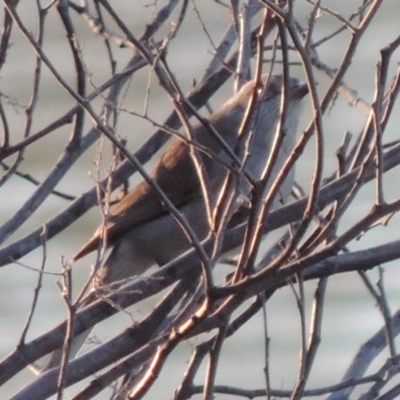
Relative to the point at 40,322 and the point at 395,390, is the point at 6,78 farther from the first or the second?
Answer: the point at 395,390

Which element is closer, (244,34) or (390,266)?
(244,34)

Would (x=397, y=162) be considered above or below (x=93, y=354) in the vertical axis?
above

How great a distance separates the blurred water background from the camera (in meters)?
7.93

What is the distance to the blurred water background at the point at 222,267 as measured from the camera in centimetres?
793

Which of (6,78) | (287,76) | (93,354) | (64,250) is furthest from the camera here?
(6,78)

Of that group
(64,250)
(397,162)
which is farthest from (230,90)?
(397,162)

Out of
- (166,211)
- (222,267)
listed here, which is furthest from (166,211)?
(222,267)

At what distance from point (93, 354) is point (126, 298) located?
0.76 feet

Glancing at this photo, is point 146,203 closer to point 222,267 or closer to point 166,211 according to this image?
point 166,211

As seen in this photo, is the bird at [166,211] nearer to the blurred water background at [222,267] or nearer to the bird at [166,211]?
the bird at [166,211]

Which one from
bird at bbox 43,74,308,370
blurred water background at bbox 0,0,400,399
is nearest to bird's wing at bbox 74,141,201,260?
bird at bbox 43,74,308,370

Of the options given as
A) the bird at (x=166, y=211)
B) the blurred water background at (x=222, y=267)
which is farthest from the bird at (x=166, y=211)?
the blurred water background at (x=222, y=267)

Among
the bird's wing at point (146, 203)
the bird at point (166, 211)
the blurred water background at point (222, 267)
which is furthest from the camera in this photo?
the blurred water background at point (222, 267)

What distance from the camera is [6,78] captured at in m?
8.72
